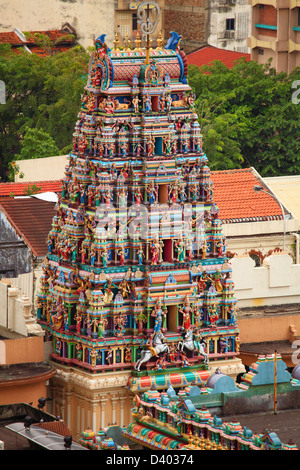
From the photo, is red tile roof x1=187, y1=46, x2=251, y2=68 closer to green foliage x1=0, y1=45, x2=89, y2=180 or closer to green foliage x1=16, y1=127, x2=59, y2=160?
green foliage x1=0, y1=45, x2=89, y2=180

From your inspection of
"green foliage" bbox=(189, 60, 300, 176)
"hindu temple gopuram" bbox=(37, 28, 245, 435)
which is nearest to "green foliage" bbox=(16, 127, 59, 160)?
"green foliage" bbox=(189, 60, 300, 176)

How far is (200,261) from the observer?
78.1 meters

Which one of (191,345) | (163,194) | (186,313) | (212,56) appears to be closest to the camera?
(163,194)

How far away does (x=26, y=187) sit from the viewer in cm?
10269

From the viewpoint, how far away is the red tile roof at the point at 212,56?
152 meters

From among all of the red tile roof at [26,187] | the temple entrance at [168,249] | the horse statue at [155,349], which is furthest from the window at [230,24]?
the horse statue at [155,349]

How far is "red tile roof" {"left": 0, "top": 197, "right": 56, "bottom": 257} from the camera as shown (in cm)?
9212

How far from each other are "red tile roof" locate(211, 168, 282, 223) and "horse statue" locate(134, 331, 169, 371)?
23695 millimetres

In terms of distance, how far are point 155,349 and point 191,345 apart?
175cm

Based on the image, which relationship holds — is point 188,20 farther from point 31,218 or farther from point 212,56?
point 31,218

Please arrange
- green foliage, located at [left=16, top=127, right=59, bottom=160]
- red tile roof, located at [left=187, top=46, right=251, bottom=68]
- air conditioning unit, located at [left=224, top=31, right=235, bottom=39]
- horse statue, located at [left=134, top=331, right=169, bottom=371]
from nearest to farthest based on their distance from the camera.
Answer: horse statue, located at [left=134, top=331, right=169, bottom=371] < green foliage, located at [left=16, top=127, right=59, bottom=160] < red tile roof, located at [left=187, top=46, right=251, bottom=68] < air conditioning unit, located at [left=224, top=31, right=235, bottom=39]

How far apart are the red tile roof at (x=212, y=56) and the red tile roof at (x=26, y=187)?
48.2 meters
